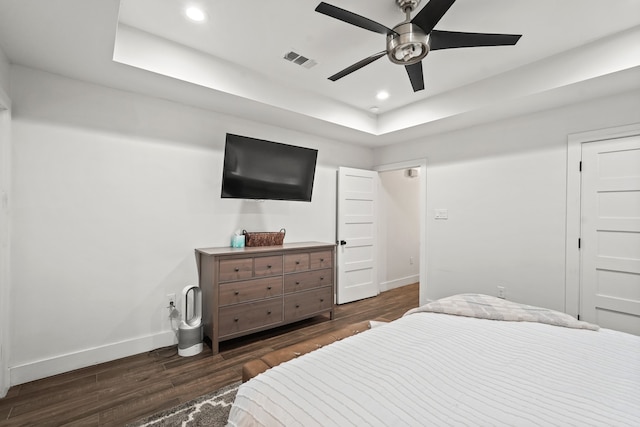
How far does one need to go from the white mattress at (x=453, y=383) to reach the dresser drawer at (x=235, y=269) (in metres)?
1.67

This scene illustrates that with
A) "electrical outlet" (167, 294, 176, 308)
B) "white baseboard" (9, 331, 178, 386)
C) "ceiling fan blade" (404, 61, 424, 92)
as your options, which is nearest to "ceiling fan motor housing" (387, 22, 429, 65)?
"ceiling fan blade" (404, 61, 424, 92)

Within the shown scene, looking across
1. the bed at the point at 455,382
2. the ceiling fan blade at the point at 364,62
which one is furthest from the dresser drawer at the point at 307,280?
the ceiling fan blade at the point at 364,62

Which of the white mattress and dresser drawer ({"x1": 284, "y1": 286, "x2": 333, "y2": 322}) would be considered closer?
the white mattress

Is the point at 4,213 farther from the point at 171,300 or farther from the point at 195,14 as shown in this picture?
the point at 195,14

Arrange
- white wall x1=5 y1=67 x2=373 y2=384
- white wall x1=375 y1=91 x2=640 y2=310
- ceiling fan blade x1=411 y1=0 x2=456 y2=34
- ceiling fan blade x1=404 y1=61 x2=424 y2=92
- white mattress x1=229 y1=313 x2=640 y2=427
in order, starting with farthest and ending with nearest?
white wall x1=375 y1=91 x2=640 y2=310 → white wall x1=5 y1=67 x2=373 y2=384 → ceiling fan blade x1=404 y1=61 x2=424 y2=92 → ceiling fan blade x1=411 y1=0 x2=456 y2=34 → white mattress x1=229 y1=313 x2=640 y2=427

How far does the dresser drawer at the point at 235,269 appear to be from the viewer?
9.19 feet

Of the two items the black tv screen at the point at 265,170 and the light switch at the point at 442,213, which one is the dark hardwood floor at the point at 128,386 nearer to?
the black tv screen at the point at 265,170

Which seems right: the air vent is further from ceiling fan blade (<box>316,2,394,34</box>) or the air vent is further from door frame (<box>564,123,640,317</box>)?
door frame (<box>564,123,640,317</box>)

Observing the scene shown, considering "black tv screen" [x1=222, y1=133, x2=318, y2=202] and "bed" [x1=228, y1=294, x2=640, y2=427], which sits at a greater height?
"black tv screen" [x1=222, y1=133, x2=318, y2=202]

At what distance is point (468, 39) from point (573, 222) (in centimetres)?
227

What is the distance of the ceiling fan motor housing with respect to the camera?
1.89 metres

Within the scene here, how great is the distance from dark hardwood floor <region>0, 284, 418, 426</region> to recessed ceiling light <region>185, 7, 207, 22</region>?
9.00ft

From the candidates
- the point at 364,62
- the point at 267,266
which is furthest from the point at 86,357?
the point at 364,62

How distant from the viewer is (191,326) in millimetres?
2773
